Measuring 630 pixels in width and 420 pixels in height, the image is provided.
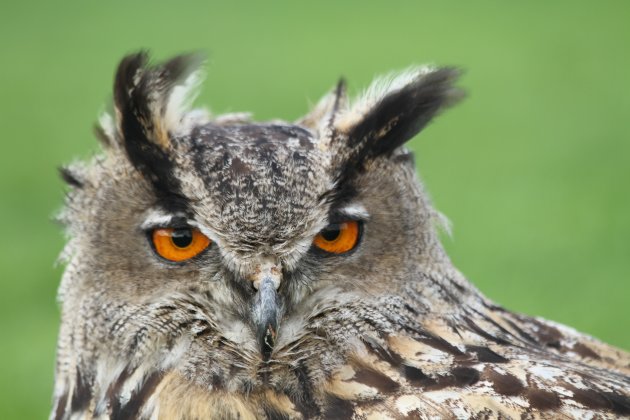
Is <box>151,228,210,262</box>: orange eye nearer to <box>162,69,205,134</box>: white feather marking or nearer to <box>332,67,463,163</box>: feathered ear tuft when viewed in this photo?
<box>162,69,205,134</box>: white feather marking

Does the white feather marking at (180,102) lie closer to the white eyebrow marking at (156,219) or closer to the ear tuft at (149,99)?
the ear tuft at (149,99)

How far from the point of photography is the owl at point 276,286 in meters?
2.06

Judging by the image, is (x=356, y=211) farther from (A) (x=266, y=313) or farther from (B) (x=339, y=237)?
(A) (x=266, y=313)

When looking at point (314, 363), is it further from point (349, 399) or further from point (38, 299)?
point (38, 299)

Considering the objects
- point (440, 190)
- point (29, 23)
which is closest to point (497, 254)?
point (440, 190)

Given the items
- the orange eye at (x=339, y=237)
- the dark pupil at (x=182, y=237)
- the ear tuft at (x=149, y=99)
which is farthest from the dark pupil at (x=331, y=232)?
the ear tuft at (x=149, y=99)

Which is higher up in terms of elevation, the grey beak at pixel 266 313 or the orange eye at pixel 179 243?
the orange eye at pixel 179 243

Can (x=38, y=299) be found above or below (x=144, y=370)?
above

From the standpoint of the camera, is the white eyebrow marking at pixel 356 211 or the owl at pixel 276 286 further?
the white eyebrow marking at pixel 356 211

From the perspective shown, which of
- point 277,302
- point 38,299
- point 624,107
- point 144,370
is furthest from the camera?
point 624,107

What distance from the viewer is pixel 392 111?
2.31m

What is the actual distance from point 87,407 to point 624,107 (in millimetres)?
5637

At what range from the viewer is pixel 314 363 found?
2154 mm

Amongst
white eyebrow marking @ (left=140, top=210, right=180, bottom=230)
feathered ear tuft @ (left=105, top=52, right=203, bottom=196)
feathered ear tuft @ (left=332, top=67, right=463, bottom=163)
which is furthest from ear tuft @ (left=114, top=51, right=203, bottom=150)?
feathered ear tuft @ (left=332, top=67, right=463, bottom=163)
